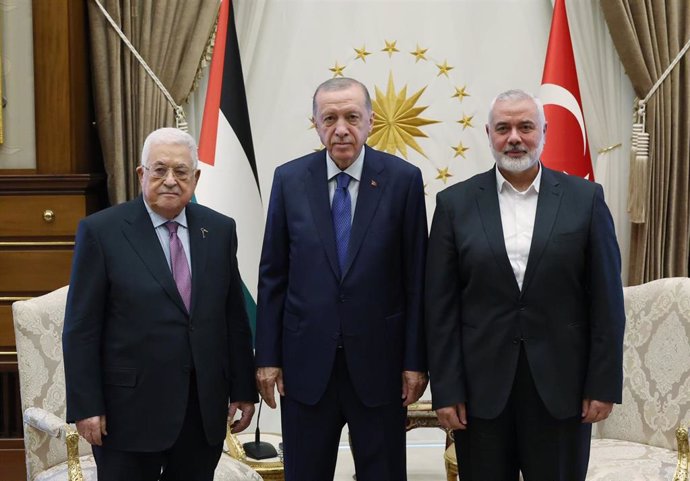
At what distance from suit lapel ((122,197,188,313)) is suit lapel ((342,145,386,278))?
1.58 ft

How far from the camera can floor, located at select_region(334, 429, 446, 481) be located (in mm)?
4668

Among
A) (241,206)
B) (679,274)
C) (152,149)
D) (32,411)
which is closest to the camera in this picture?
(152,149)

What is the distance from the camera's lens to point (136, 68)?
15.3 ft

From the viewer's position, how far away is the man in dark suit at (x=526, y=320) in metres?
2.56

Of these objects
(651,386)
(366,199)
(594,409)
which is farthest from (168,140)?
(651,386)

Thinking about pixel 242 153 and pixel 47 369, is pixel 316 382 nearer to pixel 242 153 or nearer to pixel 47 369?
pixel 47 369

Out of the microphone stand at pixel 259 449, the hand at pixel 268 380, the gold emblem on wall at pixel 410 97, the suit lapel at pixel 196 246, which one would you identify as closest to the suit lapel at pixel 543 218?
the hand at pixel 268 380

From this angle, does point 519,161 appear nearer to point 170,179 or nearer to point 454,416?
point 454,416

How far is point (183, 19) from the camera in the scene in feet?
15.3

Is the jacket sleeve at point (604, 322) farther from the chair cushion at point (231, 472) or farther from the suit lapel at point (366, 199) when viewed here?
the chair cushion at point (231, 472)

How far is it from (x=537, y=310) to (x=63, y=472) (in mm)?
1609

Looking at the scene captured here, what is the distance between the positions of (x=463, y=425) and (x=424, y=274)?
0.43 m

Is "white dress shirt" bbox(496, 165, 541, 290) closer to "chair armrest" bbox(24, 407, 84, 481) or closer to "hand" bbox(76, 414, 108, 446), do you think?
"hand" bbox(76, 414, 108, 446)

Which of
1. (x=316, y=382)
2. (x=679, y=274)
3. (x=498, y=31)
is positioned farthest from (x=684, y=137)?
(x=316, y=382)
